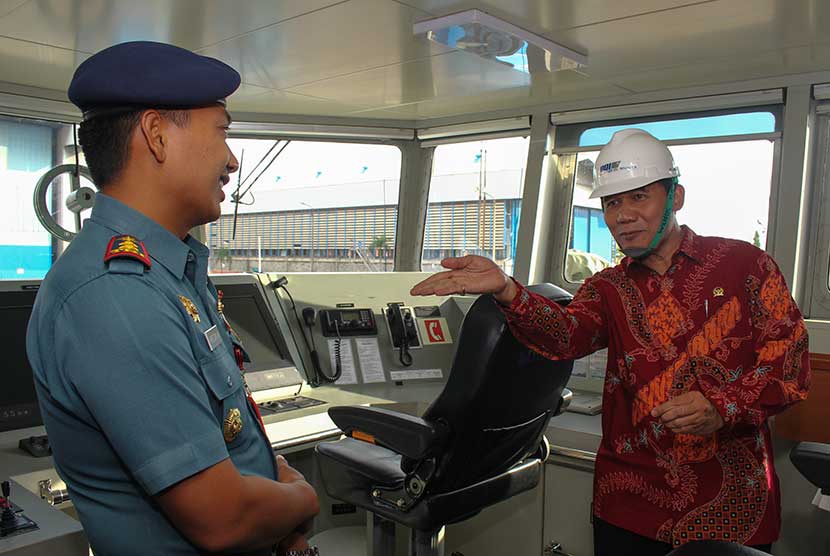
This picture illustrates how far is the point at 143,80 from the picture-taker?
0.88 m

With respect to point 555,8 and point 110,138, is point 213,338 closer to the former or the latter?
point 110,138

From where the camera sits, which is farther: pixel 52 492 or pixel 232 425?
pixel 52 492

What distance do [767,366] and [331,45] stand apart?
1.74 m

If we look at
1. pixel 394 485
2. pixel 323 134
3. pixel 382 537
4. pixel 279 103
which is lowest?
pixel 382 537

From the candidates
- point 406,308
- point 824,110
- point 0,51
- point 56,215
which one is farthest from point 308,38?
point 824,110

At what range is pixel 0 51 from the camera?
8.18ft

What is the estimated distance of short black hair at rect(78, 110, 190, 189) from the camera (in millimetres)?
899

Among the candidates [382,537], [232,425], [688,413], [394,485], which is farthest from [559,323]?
[382,537]

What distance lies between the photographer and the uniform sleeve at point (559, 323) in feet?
5.25

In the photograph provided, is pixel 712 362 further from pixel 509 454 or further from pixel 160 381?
pixel 160 381

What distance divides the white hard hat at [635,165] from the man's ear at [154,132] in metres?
1.09

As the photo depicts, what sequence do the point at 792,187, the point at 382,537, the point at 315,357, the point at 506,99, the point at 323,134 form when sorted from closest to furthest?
the point at 382,537, the point at 792,187, the point at 315,357, the point at 506,99, the point at 323,134

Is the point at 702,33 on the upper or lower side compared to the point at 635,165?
upper

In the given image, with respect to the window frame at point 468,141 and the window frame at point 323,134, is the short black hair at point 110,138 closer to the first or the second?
the window frame at point 323,134
